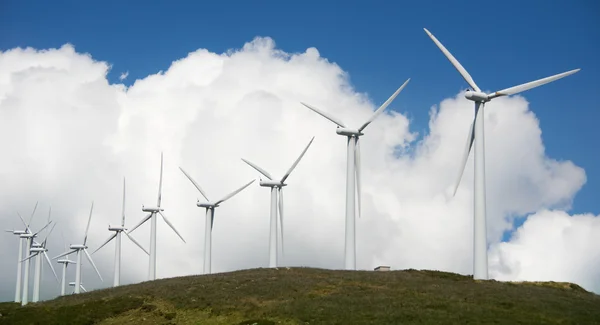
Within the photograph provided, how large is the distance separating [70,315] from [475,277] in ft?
159

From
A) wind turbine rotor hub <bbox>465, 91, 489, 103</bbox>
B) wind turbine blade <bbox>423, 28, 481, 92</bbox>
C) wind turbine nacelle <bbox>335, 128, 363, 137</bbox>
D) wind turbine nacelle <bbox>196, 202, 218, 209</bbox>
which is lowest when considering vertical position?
wind turbine nacelle <bbox>196, 202, 218, 209</bbox>

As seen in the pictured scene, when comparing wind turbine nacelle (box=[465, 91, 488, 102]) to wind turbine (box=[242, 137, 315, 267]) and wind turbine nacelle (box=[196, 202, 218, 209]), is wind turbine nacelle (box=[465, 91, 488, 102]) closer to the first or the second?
wind turbine (box=[242, 137, 315, 267])

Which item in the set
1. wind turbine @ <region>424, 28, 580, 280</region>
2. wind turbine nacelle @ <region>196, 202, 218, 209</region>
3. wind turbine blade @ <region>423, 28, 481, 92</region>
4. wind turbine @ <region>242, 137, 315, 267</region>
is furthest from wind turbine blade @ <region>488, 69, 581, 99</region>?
wind turbine nacelle @ <region>196, 202, 218, 209</region>

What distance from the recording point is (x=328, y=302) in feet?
257

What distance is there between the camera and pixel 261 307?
259 feet

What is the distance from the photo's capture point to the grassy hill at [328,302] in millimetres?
71188

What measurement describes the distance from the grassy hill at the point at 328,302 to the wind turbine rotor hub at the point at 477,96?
23.4 m

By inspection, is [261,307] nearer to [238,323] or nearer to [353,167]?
[238,323]

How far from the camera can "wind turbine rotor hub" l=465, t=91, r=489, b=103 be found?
326 ft

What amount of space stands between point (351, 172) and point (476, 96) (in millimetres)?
22468

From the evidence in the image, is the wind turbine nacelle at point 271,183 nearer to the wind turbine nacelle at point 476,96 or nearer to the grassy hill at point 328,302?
the grassy hill at point 328,302

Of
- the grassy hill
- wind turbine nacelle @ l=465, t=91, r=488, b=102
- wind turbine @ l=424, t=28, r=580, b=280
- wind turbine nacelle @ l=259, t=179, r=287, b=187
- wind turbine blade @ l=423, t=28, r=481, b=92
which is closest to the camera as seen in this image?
the grassy hill

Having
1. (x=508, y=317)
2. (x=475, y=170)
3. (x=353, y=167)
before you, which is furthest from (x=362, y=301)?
(x=353, y=167)

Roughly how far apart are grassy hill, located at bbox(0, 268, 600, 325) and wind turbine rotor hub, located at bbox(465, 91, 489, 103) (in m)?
23.4
